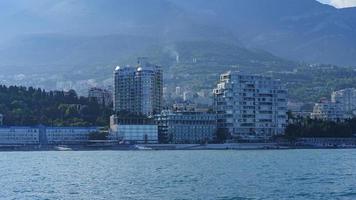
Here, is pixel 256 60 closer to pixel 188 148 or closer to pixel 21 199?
pixel 188 148

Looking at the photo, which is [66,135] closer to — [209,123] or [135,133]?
[135,133]

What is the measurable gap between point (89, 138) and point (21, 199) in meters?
66.1

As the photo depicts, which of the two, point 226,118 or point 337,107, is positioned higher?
point 337,107

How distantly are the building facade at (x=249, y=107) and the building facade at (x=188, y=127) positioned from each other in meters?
2.05

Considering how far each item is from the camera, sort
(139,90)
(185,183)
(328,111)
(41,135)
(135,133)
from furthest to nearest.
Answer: (328,111) < (139,90) < (135,133) < (41,135) < (185,183)

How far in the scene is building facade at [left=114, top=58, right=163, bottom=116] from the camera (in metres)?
113

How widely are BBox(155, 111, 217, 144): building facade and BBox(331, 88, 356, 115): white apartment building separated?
53.9 meters

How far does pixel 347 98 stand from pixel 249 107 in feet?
189

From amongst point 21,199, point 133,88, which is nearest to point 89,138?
point 133,88

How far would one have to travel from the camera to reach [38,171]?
42.6 meters

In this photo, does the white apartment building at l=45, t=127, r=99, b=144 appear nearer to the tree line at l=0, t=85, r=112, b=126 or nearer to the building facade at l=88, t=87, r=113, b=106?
the tree line at l=0, t=85, r=112, b=126

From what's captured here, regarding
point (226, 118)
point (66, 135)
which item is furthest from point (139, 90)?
point (66, 135)

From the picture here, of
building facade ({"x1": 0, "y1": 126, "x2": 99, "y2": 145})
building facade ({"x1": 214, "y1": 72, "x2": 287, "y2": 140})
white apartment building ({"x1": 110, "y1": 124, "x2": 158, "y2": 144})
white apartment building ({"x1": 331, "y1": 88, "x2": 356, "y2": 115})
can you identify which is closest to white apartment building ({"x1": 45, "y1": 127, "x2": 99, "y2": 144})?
building facade ({"x1": 0, "y1": 126, "x2": 99, "y2": 145})

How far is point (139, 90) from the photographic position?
113 metres
